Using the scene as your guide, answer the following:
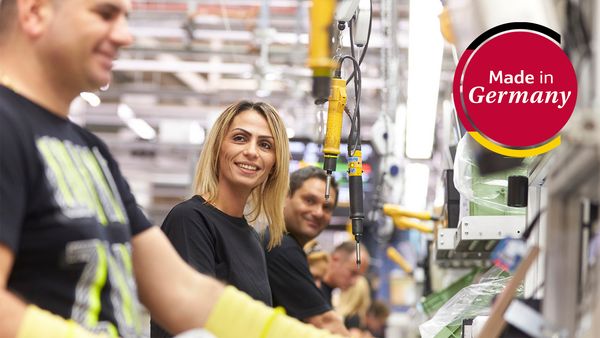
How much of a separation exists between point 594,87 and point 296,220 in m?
2.73

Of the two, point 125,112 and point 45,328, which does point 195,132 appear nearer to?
point 125,112

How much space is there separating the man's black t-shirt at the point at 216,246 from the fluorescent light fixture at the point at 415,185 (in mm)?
3654

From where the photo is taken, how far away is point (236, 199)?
3219 mm

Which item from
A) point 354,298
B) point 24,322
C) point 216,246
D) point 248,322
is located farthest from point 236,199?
point 354,298

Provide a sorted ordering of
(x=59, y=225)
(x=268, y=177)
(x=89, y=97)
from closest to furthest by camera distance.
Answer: (x=59, y=225) → (x=89, y=97) → (x=268, y=177)

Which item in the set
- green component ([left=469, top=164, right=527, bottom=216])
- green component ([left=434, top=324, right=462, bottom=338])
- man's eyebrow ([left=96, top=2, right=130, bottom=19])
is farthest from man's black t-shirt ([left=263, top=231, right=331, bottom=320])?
man's eyebrow ([left=96, top=2, right=130, bottom=19])

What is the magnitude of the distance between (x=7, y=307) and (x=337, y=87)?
158cm

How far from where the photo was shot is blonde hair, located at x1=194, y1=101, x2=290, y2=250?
3.26m

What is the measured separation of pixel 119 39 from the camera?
1.67m

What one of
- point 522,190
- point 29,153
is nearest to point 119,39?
point 29,153

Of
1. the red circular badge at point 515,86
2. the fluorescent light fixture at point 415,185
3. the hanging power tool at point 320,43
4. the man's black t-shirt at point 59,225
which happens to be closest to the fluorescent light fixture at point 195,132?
the fluorescent light fixture at point 415,185

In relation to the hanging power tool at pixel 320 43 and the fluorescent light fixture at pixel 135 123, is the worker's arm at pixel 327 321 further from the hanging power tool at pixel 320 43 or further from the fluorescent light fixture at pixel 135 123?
the fluorescent light fixture at pixel 135 123

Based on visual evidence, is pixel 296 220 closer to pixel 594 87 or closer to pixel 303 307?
pixel 303 307

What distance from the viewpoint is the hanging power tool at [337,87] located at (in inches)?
79.7
